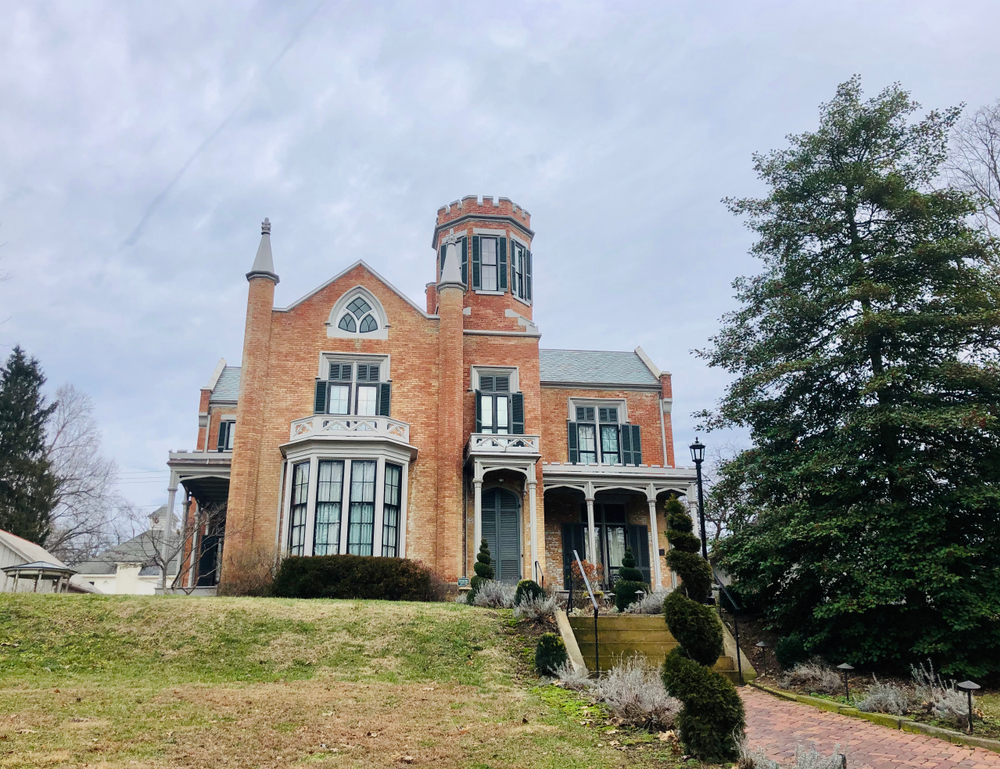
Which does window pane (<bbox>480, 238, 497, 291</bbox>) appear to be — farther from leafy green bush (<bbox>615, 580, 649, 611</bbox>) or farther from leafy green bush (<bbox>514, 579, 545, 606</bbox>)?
leafy green bush (<bbox>514, 579, 545, 606</bbox>)

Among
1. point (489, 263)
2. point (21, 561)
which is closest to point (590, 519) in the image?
point (489, 263)

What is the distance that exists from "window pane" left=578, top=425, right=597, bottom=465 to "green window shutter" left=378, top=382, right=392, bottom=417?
7207 mm

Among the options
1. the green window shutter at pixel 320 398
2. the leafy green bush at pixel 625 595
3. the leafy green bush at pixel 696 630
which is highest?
the green window shutter at pixel 320 398

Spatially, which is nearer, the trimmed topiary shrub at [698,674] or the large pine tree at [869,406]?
the trimmed topiary shrub at [698,674]

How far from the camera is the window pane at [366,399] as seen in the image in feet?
78.9

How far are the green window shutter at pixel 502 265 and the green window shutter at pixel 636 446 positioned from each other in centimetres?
693

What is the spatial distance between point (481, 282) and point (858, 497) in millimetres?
16617

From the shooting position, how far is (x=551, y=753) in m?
7.70

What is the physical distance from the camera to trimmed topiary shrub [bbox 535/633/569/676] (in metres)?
12.1

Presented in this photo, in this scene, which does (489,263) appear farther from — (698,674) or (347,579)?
(698,674)

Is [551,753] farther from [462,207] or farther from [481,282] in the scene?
[462,207]

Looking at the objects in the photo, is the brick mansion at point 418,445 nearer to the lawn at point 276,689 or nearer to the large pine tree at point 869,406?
the lawn at point 276,689

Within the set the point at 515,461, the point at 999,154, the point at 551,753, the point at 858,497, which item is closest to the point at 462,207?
the point at 515,461

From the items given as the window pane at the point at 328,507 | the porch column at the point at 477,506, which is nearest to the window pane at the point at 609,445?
the porch column at the point at 477,506
